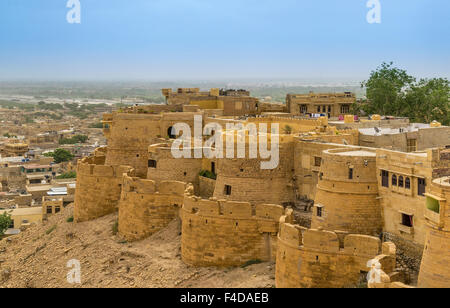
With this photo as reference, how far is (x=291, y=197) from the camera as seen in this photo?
2884cm

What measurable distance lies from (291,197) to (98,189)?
12964 mm

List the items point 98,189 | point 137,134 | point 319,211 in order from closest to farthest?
point 319,211 → point 98,189 → point 137,134

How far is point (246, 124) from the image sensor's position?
37281 mm

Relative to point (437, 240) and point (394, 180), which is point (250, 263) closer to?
point (394, 180)

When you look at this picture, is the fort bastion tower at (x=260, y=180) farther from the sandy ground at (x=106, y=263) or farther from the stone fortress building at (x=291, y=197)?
the sandy ground at (x=106, y=263)

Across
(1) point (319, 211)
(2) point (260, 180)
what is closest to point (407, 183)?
(1) point (319, 211)

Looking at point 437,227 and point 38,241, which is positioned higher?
point 437,227

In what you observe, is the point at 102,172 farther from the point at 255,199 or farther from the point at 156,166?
the point at 255,199

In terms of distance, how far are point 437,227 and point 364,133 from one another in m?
14.1

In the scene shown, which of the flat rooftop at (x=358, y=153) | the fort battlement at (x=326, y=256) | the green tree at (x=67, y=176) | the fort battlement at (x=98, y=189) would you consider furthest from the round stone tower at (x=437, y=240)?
the green tree at (x=67, y=176)

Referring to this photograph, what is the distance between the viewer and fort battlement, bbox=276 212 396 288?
21.7 meters

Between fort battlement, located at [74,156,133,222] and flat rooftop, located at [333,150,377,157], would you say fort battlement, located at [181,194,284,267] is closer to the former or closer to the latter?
flat rooftop, located at [333,150,377,157]
